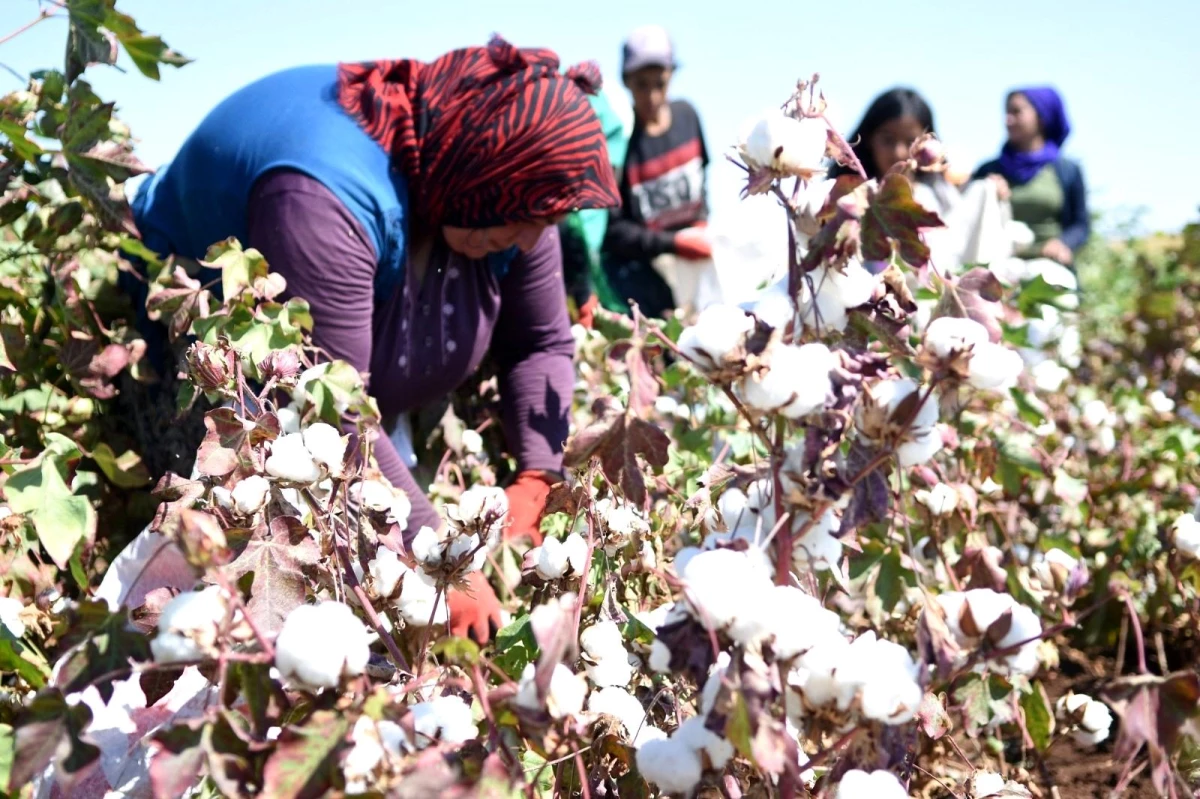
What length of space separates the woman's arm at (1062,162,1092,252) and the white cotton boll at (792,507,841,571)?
3901 millimetres

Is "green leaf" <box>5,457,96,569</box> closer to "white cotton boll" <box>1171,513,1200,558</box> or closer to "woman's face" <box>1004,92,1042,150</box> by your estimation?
"white cotton boll" <box>1171,513,1200,558</box>

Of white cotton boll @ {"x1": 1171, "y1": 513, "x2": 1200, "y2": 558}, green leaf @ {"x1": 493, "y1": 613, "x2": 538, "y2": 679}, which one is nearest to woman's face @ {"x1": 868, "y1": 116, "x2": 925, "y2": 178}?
white cotton boll @ {"x1": 1171, "y1": 513, "x2": 1200, "y2": 558}

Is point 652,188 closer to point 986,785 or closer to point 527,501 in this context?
point 527,501

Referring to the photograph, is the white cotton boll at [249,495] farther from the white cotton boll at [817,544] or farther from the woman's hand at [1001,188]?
the woman's hand at [1001,188]

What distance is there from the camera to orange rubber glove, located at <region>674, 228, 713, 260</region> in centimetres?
347

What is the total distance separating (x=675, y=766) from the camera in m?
0.73

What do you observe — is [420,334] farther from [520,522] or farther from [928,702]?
[928,702]

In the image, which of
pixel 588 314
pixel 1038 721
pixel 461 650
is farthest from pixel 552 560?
pixel 588 314

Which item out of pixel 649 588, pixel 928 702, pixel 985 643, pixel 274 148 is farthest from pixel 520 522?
pixel 985 643

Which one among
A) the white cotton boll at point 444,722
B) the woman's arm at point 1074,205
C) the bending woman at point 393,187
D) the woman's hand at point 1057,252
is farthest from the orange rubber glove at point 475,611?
the woman's arm at point 1074,205

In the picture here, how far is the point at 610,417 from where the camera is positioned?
0.84 meters

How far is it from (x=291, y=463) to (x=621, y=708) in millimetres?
324

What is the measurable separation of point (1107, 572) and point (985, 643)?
155 cm

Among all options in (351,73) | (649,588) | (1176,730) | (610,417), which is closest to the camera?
(1176,730)
